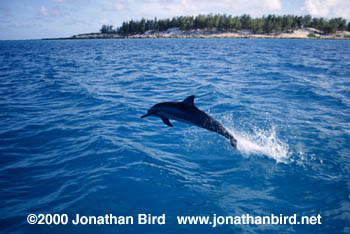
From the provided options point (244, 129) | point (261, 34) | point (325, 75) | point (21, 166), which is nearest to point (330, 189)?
point (244, 129)

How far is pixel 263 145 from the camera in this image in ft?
21.9

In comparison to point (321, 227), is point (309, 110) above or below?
above

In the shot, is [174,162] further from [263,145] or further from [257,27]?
[257,27]

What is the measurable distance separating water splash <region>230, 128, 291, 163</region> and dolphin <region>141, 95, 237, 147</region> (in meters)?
1.37

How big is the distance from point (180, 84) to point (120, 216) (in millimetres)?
10786

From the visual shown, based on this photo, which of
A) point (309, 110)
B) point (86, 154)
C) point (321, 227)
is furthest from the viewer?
point (309, 110)

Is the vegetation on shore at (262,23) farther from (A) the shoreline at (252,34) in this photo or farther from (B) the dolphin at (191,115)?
(B) the dolphin at (191,115)

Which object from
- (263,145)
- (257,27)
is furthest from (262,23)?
(263,145)

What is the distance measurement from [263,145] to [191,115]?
273 cm

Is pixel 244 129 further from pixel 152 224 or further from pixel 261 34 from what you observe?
pixel 261 34

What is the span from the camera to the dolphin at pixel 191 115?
17.7 ft

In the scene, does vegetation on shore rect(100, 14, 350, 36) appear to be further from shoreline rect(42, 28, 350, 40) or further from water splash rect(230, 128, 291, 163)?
water splash rect(230, 128, 291, 163)

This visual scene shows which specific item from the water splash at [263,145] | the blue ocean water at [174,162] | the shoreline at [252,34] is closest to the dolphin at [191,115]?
the blue ocean water at [174,162]

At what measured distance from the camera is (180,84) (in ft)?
46.2
